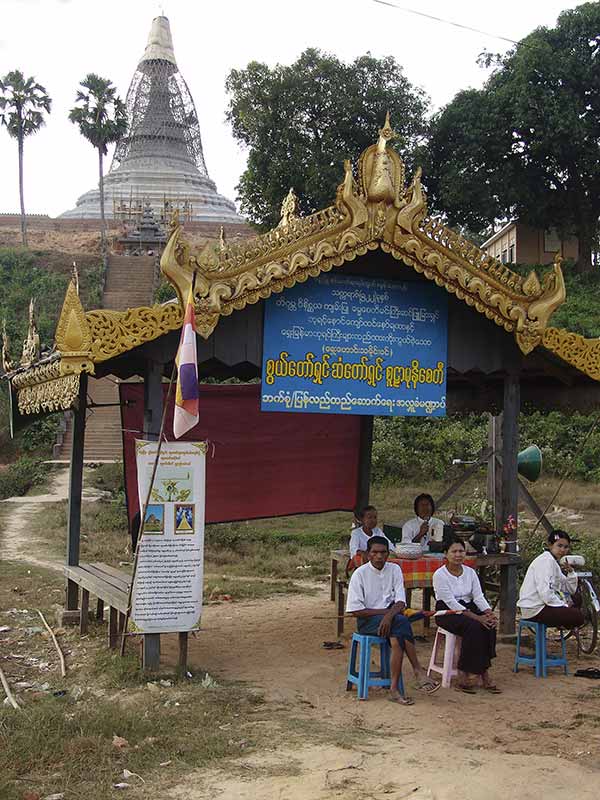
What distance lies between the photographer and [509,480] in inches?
394

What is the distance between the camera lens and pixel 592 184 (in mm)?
39812

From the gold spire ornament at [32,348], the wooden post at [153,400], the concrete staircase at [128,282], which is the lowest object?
the wooden post at [153,400]

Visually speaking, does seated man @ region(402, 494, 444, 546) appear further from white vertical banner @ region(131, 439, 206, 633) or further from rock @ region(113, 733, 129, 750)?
rock @ region(113, 733, 129, 750)

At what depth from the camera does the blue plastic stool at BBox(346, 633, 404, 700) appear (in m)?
7.52

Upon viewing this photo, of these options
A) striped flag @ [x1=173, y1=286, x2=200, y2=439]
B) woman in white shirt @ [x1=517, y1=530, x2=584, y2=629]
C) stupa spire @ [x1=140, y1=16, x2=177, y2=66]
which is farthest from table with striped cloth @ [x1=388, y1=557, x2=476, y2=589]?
stupa spire @ [x1=140, y1=16, x2=177, y2=66]

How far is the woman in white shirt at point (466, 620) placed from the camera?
787cm

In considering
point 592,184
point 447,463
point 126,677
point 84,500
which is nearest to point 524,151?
point 592,184

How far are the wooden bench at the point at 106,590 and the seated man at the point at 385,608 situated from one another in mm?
2082

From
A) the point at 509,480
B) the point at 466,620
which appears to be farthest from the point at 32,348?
the point at 509,480

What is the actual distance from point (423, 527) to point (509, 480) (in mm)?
1084

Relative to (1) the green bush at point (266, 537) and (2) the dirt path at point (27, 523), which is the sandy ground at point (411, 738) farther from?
(1) the green bush at point (266, 537)

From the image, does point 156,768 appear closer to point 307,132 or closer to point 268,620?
point 268,620

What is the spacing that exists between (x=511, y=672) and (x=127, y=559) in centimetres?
829

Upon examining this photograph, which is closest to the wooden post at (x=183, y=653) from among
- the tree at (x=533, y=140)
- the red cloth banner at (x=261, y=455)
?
the red cloth banner at (x=261, y=455)
